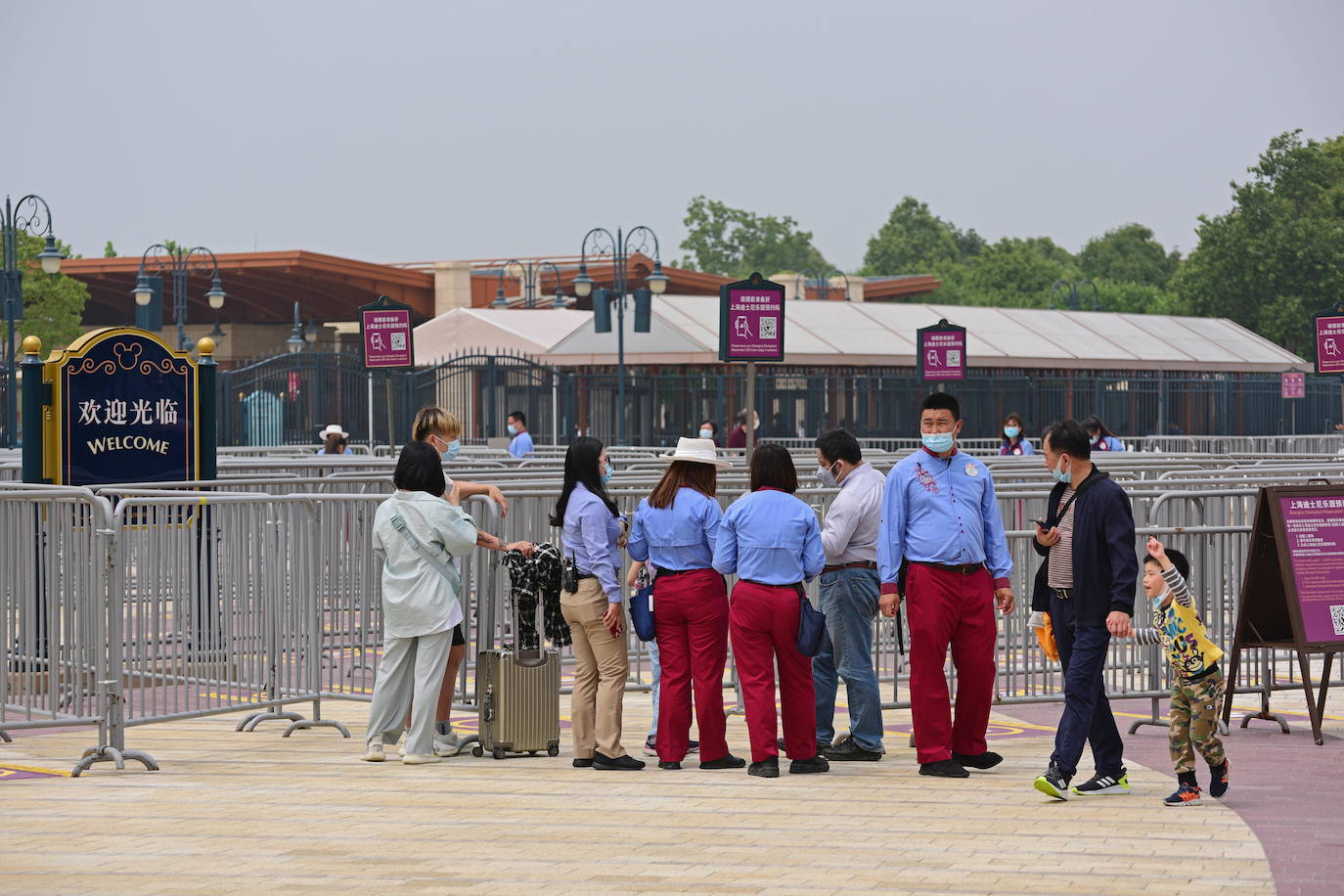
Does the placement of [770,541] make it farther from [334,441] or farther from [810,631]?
[334,441]

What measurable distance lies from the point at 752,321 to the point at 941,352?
9268mm

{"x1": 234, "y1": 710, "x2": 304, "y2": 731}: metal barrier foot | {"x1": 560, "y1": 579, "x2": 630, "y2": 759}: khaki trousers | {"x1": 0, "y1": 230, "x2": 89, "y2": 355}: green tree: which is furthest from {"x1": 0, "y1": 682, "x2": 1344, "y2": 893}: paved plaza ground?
{"x1": 0, "y1": 230, "x2": 89, "y2": 355}: green tree

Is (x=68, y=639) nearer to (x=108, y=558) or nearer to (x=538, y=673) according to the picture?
(x=108, y=558)

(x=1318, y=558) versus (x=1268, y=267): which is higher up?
(x=1268, y=267)

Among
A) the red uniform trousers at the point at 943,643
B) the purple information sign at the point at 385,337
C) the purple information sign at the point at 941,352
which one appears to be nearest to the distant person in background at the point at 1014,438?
the purple information sign at the point at 941,352

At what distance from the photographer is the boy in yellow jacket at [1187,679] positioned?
8523mm

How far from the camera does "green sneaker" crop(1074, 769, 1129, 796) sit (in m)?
8.73

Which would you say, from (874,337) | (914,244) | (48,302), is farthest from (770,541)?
(914,244)

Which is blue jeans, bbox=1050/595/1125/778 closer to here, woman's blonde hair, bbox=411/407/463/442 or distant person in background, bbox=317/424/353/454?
woman's blonde hair, bbox=411/407/463/442

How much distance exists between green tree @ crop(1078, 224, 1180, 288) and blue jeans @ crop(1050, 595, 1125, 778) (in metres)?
135

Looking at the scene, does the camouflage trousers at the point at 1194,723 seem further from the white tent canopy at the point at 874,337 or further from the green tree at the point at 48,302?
the green tree at the point at 48,302

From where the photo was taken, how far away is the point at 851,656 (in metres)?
9.95

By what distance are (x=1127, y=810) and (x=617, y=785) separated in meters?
2.47

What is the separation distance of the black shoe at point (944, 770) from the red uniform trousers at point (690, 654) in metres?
1.07
